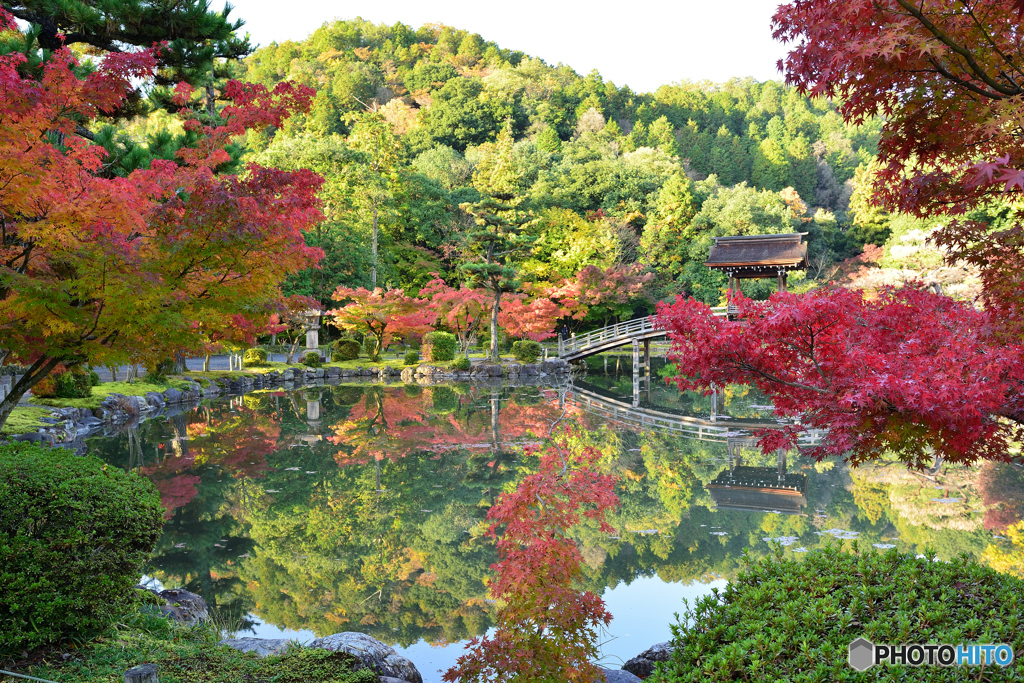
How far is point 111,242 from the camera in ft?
12.7

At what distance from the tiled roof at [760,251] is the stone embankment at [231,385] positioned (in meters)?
6.10

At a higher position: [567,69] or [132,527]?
[567,69]

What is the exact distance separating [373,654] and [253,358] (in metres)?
17.1

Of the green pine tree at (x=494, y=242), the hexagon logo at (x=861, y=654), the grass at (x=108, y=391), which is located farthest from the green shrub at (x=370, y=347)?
the hexagon logo at (x=861, y=654)

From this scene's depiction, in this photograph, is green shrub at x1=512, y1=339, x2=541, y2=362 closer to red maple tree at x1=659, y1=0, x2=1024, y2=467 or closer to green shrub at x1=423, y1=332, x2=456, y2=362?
green shrub at x1=423, y1=332, x2=456, y2=362

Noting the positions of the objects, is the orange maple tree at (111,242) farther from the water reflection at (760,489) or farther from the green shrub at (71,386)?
the green shrub at (71,386)

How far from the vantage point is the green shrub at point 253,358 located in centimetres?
1873

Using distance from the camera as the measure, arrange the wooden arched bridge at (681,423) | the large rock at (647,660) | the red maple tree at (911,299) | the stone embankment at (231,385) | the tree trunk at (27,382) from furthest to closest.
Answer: the wooden arched bridge at (681,423) < the stone embankment at (231,385) < the tree trunk at (27,382) < the large rock at (647,660) < the red maple tree at (911,299)

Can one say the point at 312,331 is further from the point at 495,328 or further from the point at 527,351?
the point at 527,351

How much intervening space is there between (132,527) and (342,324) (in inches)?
724

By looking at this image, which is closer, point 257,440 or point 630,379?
point 257,440

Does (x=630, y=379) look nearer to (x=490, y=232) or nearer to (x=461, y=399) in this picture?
(x=490, y=232)

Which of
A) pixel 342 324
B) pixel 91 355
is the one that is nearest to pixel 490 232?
pixel 342 324

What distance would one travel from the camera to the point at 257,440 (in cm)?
1009
